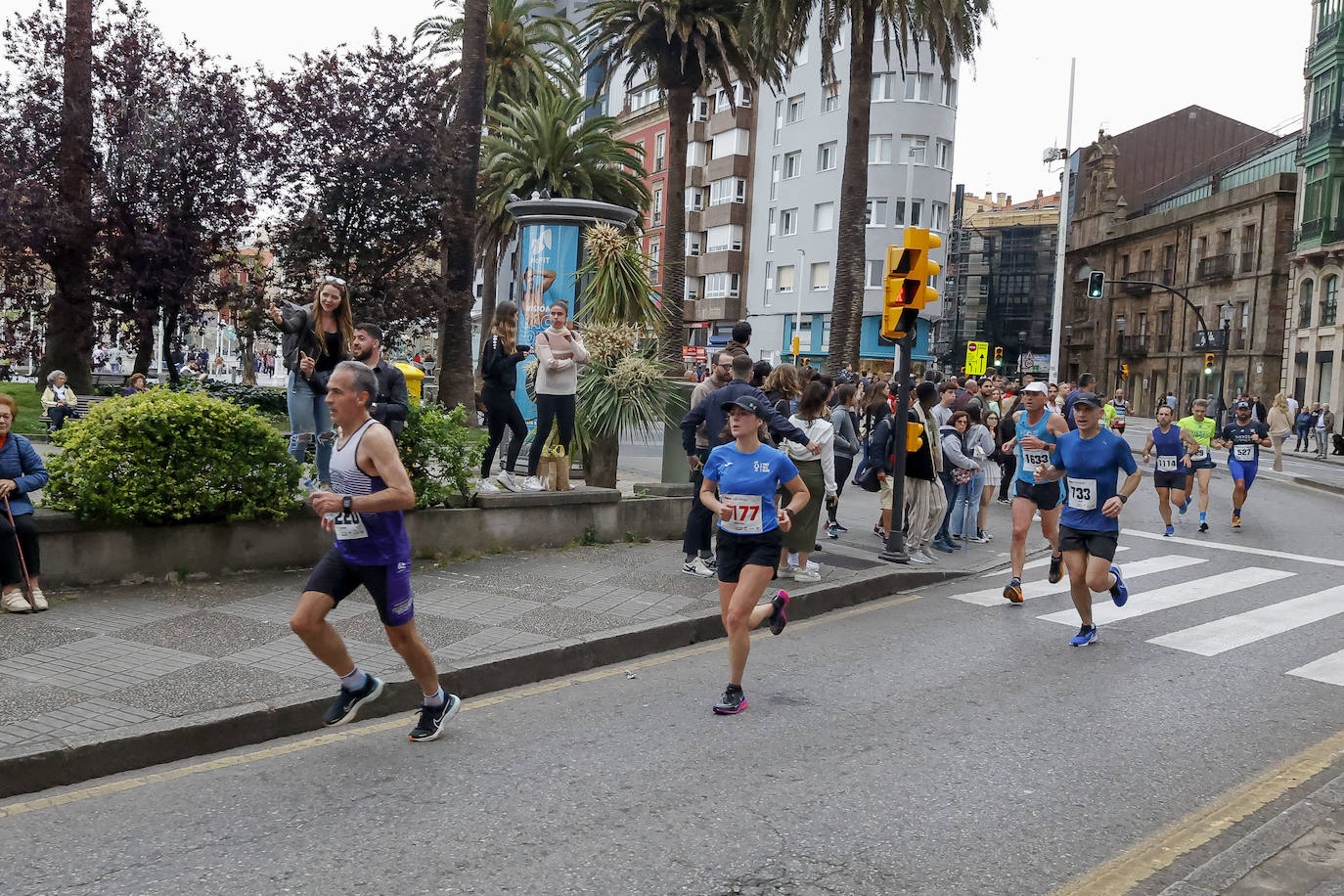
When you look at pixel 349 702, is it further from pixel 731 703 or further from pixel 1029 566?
pixel 1029 566

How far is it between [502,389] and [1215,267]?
190 ft

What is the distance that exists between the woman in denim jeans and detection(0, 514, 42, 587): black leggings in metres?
2.03

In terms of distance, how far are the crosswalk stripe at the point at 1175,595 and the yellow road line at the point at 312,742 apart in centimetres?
290

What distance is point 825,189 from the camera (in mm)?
57312

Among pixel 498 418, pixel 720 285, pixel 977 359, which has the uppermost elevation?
pixel 720 285

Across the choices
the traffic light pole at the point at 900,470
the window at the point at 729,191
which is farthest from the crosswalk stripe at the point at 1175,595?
the window at the point at 729,191

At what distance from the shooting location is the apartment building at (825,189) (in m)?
54.7

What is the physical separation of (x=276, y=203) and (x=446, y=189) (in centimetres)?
272

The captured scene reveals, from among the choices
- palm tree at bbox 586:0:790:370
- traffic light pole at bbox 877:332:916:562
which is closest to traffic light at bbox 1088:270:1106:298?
palm tree at bbox 586:0:790:370

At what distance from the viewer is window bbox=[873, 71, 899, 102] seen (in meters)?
54.7

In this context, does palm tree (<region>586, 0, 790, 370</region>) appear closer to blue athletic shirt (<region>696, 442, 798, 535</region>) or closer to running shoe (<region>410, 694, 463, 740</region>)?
blue athletic shirt (<region>696, 442, 798, 535</region>)

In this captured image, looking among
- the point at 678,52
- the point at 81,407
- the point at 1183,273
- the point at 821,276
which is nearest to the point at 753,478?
the point at 81,407

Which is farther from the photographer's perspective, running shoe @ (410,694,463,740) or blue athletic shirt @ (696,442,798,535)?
blue athletic shirt @ (696,442,798,535)

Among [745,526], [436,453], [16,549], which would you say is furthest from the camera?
[436,453]
